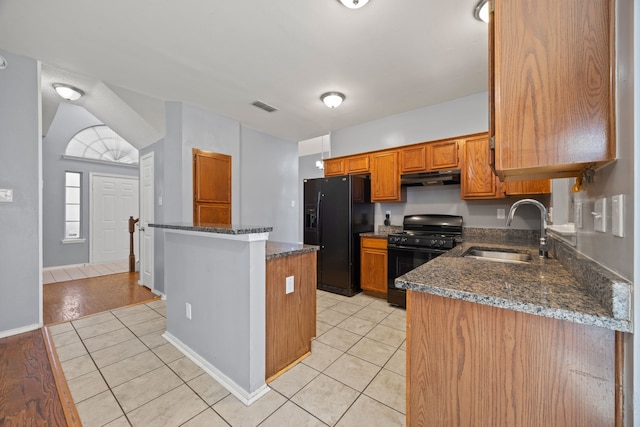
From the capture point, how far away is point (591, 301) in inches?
32.9

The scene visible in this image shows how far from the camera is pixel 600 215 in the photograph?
0.93 meters

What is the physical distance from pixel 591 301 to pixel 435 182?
8.77 feet

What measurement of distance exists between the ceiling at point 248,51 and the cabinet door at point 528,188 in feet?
4.05

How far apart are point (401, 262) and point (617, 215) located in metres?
2.51

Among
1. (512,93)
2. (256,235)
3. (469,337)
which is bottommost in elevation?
(469,337)

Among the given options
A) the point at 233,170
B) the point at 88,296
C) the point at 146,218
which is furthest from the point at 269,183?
the point at 88,296

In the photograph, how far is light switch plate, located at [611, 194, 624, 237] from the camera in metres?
0.76

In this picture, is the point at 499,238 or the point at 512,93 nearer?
the point at 512,93

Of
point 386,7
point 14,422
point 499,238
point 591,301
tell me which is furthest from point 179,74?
point 499,238

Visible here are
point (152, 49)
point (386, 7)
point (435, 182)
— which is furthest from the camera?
point (435, 182)

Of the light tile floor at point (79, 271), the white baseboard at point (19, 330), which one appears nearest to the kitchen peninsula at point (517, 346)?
the white baseboard at point (19, 330)

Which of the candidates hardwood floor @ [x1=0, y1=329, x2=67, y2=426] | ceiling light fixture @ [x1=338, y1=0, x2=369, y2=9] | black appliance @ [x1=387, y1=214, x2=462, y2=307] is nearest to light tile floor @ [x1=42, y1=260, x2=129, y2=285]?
hardwood floor @ [x1=0, y1=329, x2=67, y2=426]

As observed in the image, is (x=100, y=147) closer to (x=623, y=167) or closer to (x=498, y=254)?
(x=498, y=254)

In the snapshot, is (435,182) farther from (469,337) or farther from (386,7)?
(469,337)
